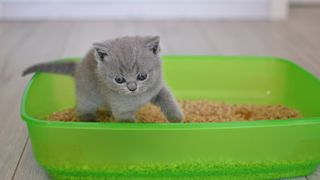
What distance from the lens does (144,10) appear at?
2352 mm

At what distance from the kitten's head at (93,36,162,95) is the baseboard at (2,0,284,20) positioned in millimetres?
1310

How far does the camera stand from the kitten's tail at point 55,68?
4.15ft

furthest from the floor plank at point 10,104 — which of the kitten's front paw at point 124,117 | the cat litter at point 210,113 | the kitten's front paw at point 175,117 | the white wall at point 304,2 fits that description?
the white wall at point 304,2

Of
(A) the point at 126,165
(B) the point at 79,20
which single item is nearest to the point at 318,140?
(A) the point at 126,165

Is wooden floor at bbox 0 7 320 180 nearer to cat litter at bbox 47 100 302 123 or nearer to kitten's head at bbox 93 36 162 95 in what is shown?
cat litter at bbox 47 100 302 123

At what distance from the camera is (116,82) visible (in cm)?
104

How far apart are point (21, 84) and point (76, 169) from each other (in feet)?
2.14

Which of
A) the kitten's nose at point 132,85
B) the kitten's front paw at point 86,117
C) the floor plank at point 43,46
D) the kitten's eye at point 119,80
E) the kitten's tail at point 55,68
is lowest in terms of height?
the floor plank at point 43,46

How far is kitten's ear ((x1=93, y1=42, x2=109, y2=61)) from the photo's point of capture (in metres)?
1.03

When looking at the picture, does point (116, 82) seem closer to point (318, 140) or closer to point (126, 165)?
point (126, 165)

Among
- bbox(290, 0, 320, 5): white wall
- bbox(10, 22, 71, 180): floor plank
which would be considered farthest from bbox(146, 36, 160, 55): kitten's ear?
bbox(290, 0, 320, 5): white wall

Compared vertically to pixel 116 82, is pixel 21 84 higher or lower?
lower

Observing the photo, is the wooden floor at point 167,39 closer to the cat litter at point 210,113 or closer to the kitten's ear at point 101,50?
the cat litter at point 210,113

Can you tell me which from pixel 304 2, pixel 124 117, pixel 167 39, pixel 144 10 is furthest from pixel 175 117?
pixel 304 2
